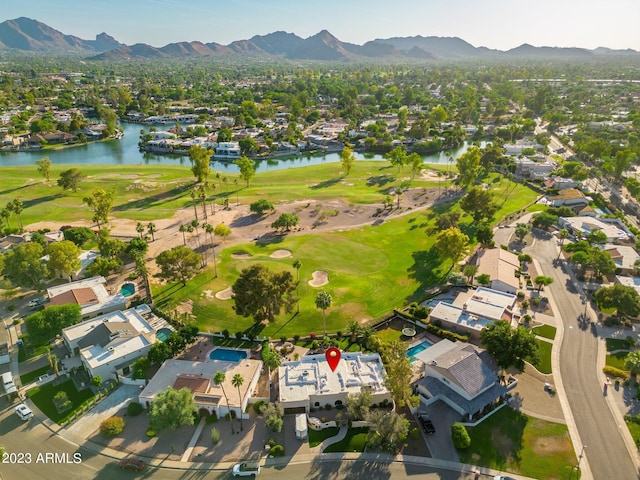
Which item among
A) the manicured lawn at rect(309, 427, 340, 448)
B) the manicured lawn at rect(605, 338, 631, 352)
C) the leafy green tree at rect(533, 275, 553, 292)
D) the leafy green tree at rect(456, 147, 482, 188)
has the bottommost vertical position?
the manicured lawn at rect(309, 427, 340, 448)

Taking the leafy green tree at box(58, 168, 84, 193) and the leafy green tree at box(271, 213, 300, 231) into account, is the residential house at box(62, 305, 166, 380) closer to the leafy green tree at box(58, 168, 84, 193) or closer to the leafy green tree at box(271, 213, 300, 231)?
the leafy green tree at box(271, 213, 300, 231)

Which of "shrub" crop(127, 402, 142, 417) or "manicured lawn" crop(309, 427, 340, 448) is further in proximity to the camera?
"shrub" crop(127, 402, 142, 417)

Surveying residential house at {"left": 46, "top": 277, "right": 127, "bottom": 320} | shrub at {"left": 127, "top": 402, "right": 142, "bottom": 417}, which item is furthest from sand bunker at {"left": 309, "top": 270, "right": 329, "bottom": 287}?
shrub at {"left": 127, "top": 402, "right": 142, "bottom": 417}

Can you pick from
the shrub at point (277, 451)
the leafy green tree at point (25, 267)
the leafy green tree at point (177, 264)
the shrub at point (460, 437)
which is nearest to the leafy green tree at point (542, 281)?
the shrub at point (460, 437)

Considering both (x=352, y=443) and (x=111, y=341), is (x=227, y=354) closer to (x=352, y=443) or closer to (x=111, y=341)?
(x=111, y=341)

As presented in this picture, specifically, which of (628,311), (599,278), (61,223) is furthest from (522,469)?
(61,223)

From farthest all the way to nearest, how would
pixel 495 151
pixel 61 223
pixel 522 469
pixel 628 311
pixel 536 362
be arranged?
pixel 495 151 < pixel 61 223 < pixel 628 311 < pixel 536 362 < pixel 522 469

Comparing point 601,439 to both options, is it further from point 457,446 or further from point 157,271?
point 157,271

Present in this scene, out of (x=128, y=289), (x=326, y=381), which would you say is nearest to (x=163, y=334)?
(x=128, y=289)
